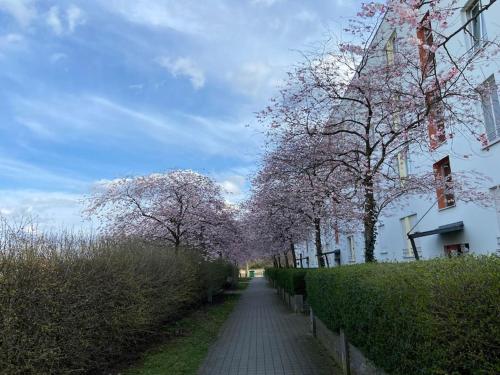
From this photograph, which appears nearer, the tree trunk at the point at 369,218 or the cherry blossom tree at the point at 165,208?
the tree trunk at the point at 369,218

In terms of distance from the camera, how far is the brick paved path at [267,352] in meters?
8.83

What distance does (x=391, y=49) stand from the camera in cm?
1179

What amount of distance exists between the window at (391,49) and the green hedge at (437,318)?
7.32 metres

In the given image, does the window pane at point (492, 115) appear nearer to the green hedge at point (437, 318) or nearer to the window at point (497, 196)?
the window at point (497, 196)

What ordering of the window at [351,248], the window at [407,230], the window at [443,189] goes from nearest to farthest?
the window at [443,189] → the window at [407,230] → the window at [351,248]

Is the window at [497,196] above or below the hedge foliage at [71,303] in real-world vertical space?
above

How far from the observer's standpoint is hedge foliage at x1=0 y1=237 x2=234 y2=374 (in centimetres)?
566

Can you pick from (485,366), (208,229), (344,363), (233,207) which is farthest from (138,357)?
(233,207)

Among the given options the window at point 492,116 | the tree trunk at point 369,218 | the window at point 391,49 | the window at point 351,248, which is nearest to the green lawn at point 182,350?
Answer: the tree trunk at point 369,218

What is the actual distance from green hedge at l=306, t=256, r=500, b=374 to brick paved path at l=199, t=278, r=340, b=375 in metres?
3.76

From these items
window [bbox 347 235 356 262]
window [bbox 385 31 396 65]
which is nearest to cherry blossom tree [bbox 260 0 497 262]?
window [bbox 385 31 396 65]

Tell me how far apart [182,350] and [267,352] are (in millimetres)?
1963

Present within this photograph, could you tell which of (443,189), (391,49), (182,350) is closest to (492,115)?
(443,189)

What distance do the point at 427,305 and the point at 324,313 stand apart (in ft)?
20.7
